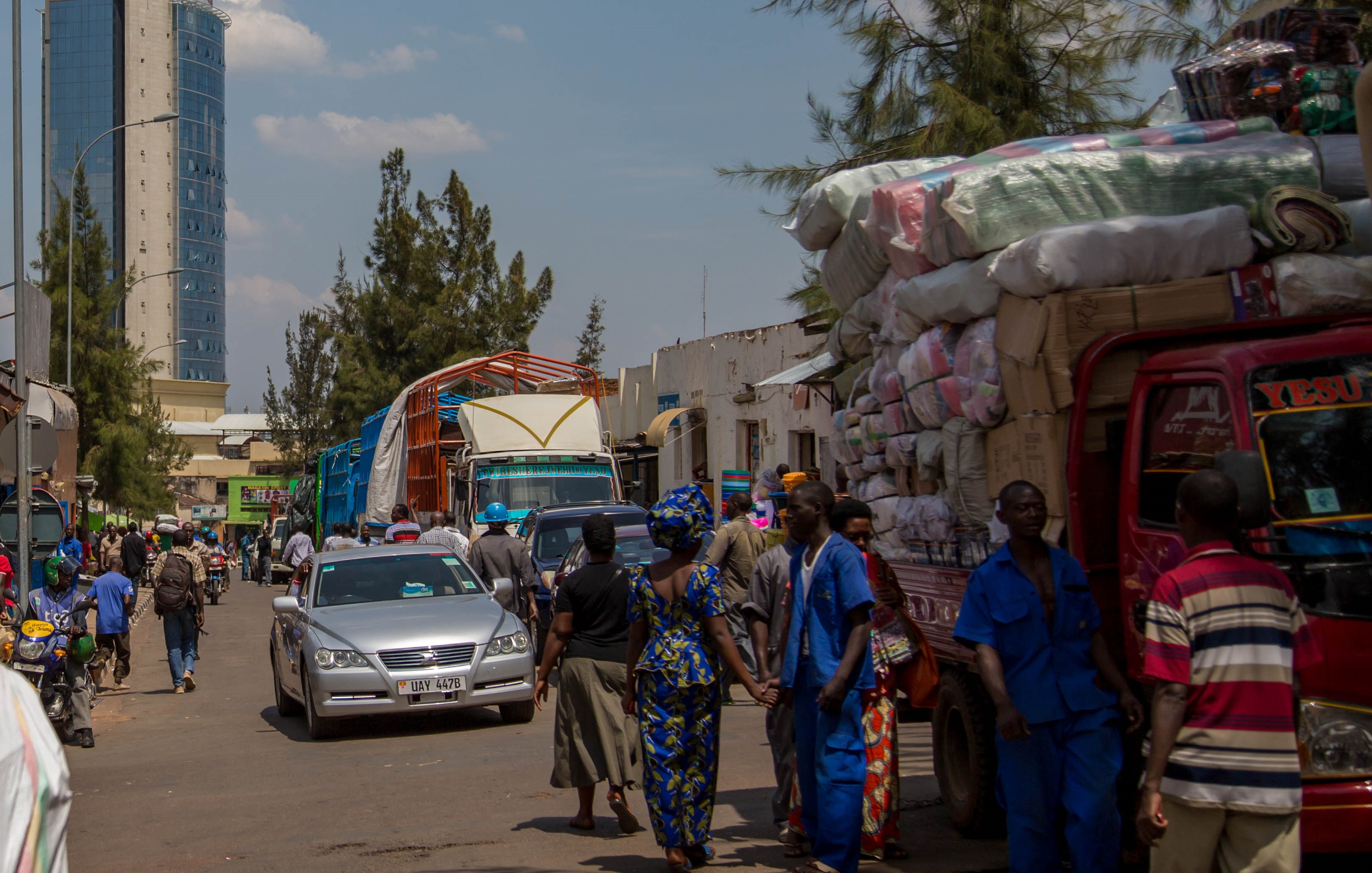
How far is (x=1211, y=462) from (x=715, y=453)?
889 inches

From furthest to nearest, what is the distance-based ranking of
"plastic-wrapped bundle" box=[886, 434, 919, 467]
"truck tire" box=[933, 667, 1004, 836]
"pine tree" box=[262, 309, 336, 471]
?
"pine tree" box=[262, 309, 336, 471]
"plastic-wrapped bundle" box=[886, 434, 919, 467]
"truck tire" box=[933, 667, 1004, 836]

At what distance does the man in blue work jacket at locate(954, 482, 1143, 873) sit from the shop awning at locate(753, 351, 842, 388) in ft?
28.3

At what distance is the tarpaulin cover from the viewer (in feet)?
22.5

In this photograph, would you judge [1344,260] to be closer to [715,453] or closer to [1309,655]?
[1309,655]

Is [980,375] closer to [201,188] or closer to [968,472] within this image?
[968,472]

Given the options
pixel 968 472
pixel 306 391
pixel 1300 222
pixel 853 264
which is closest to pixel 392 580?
pixel 853 264

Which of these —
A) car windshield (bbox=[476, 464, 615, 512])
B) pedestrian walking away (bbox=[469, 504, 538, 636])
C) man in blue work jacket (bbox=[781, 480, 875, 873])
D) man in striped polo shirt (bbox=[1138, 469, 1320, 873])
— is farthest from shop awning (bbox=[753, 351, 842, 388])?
man in striped polo shirt (bbox=[1138, 469, 1320, 873])

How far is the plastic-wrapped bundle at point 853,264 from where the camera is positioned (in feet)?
26.6

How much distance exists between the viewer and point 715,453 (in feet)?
90.3

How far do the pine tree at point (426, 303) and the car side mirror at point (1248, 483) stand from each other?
116ft

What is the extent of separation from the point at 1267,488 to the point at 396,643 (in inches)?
284

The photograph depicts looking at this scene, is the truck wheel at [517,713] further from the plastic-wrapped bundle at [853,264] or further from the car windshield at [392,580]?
the plastic-wrapped bundle at [853,264]

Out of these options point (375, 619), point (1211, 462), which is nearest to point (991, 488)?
point (1211, 462)

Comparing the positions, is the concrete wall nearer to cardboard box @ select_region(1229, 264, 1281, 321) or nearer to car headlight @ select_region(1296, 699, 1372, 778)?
cardboard box @ select_region(1229, 264, 1281, 321)
